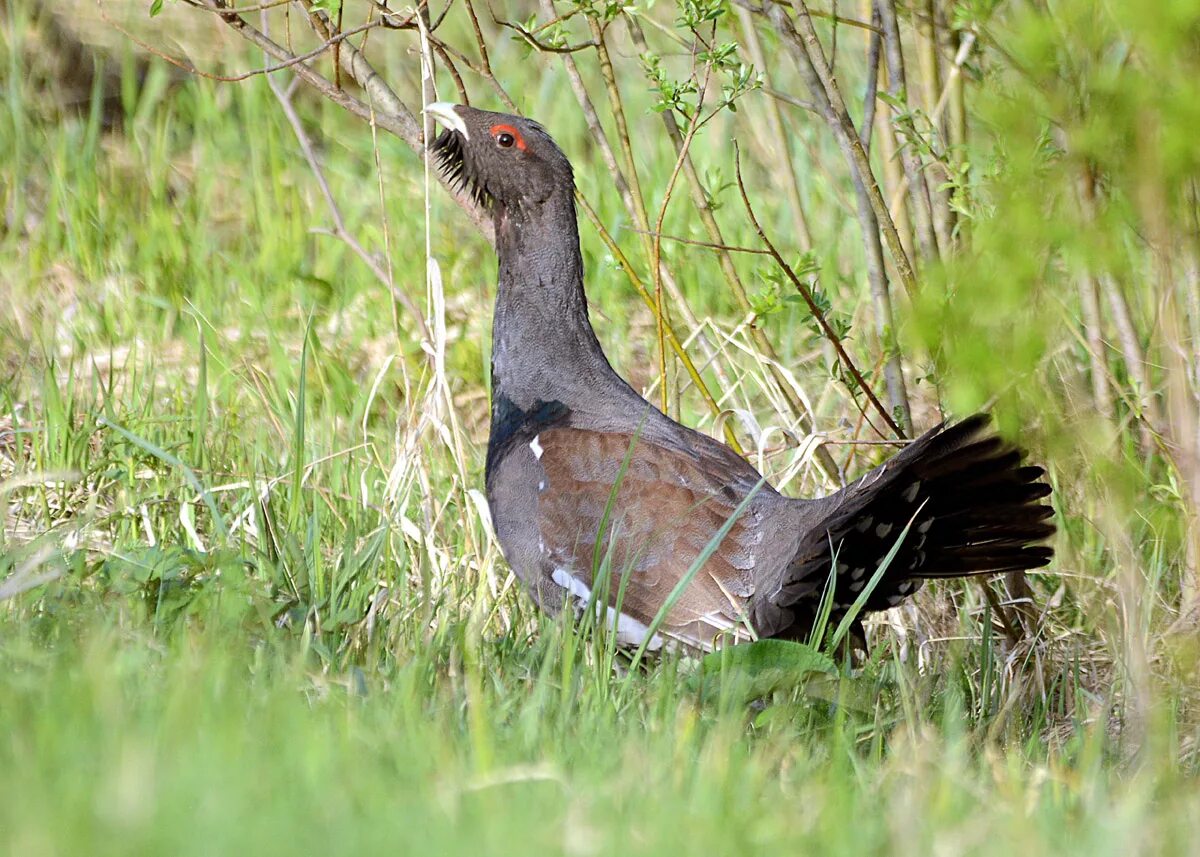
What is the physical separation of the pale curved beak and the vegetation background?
0.39 feet

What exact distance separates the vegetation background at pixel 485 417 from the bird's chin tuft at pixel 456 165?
0.53 ft

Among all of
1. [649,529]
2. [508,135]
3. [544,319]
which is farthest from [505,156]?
[649,529]

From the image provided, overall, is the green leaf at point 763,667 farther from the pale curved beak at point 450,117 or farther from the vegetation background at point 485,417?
the pale curved beak at point 450,117

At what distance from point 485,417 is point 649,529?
104 inches

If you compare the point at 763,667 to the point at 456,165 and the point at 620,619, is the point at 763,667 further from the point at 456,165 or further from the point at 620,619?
the point at 456,165

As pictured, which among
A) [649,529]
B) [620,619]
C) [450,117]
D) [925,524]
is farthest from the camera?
[450,117]

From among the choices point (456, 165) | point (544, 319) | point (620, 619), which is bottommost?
point (620, 619)

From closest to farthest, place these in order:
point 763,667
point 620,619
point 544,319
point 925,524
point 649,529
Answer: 1. point 763,667
2. point 925,524
3. point 620,619
4. point 649,529
5. point 544,319

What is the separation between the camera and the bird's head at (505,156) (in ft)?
16.0

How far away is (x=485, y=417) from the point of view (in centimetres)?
678

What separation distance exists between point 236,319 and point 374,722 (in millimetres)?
4505

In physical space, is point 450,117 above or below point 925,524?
above

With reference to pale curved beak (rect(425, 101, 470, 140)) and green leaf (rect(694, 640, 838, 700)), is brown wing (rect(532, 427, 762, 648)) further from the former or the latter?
pale curved beak (rect(425, 101, 470, 140))

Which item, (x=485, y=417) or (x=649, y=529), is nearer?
(x=649, y=529)
